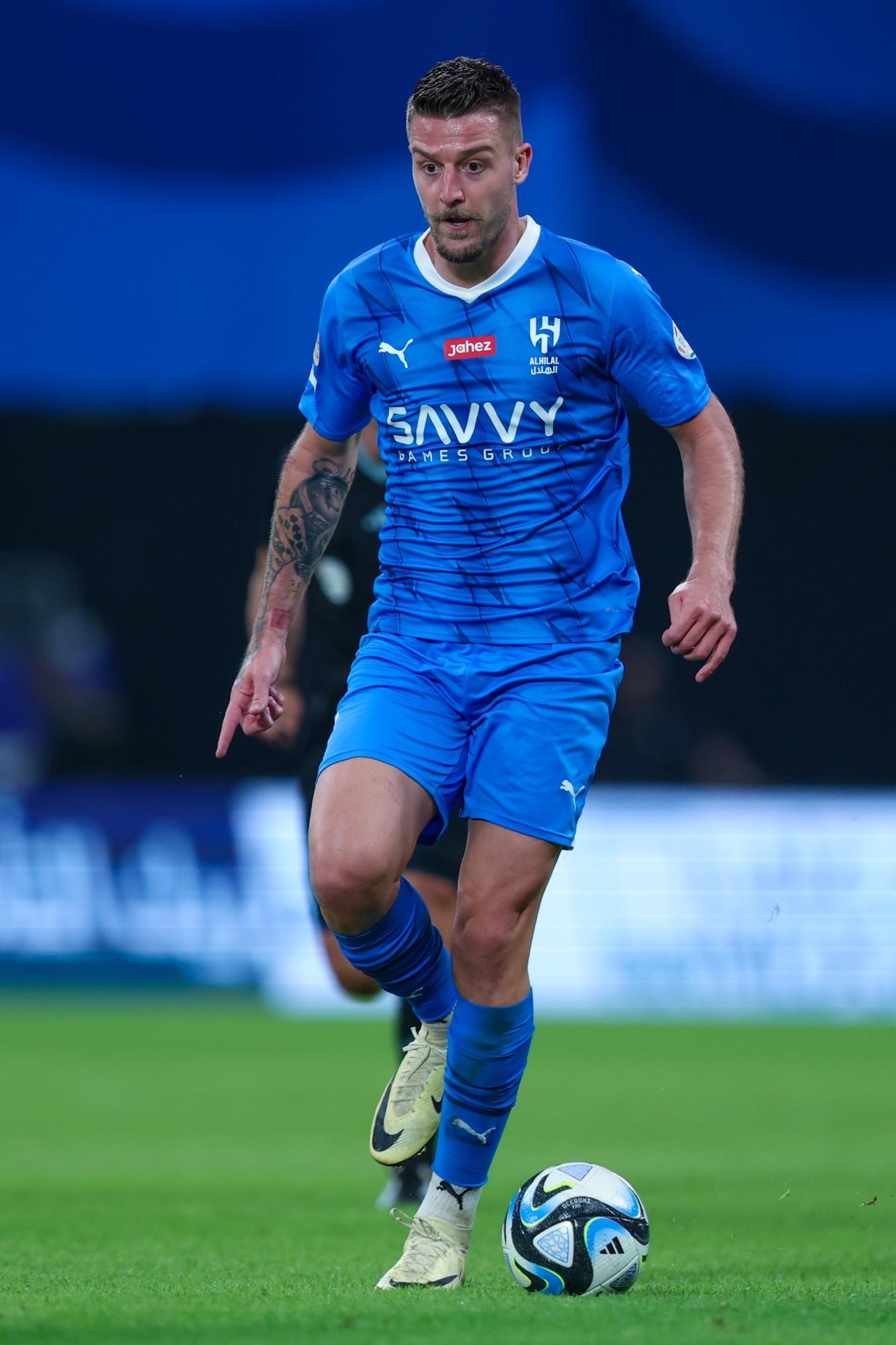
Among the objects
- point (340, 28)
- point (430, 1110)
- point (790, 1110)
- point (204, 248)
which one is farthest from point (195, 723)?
point (430, 1110)

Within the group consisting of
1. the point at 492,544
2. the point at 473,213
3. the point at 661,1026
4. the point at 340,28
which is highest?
the point at 340,28

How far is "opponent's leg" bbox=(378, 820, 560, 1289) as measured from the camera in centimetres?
450

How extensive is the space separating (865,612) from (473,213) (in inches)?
488

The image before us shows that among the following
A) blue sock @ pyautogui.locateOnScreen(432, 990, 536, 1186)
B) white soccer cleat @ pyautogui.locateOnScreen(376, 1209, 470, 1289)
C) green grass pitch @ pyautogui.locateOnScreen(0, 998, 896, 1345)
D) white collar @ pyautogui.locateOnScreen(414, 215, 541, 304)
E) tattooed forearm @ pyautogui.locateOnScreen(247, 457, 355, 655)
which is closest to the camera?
green grass pitch @ pyautogui.locateOnScreen(0, 998, 896, 1345)

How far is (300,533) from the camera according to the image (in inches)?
197

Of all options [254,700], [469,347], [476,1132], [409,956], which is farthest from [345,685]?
[476,1132]

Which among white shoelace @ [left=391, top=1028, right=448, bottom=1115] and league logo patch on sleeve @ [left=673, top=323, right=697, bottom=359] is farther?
white shoelace @ [left=391, top=1028, right=448, bottom=1115]

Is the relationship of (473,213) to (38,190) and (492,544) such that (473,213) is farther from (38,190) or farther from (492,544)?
(38,190)

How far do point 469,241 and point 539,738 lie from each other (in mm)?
1182

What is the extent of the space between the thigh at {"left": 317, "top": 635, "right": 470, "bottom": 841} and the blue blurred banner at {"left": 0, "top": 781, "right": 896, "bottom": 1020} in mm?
7129

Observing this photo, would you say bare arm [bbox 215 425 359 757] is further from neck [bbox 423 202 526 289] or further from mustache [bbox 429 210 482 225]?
mustache [bbox 429 210 482 225]

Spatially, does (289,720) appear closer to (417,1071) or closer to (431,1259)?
(417,1071)

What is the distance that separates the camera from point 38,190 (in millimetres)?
13039

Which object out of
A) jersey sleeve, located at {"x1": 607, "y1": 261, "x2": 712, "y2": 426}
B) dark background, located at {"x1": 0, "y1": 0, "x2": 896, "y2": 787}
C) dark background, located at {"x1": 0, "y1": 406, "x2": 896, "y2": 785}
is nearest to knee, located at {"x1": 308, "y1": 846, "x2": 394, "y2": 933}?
jersey sleeve, located at {"x1": 607, "y1": 261, "x2": 712, "y2": 426}
